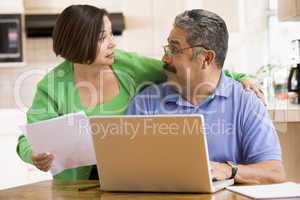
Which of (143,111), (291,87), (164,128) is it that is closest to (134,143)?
(164,128)

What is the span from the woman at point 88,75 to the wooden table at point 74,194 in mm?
335

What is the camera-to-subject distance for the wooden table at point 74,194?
5.35ft

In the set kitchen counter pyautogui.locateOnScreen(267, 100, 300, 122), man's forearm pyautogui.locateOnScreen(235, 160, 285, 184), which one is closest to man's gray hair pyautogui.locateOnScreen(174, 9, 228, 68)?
man's forearm pyautogui.locateOnScreen(235, 160, 285, 184)

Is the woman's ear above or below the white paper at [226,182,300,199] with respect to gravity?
above

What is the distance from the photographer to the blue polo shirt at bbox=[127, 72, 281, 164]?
2014 millimetres

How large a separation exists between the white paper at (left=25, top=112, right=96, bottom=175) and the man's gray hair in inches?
20.0

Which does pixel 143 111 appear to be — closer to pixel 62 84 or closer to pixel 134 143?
pixel 62 84

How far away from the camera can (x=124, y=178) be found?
1.73m

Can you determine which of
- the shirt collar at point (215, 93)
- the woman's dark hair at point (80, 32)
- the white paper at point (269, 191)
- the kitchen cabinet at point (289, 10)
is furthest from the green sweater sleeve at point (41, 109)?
the kitchen cabinet at point (289, 10)

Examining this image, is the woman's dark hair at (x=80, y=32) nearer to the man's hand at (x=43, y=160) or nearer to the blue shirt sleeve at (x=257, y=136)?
the man's hand at (x=43, y=160)

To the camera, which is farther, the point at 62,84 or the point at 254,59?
the point at 254,59

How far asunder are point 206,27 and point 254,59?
241 cm

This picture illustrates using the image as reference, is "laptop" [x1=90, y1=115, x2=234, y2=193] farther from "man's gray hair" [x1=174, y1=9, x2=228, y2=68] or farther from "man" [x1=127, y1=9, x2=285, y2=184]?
"man's gray hair" [x1=174, y1=9, x2=228, y2=68]

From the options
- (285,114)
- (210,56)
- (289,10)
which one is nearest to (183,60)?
(210,56)
